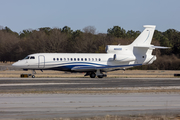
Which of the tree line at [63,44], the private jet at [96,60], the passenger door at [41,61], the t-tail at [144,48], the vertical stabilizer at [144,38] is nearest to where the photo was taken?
the passenger door at [41,61]

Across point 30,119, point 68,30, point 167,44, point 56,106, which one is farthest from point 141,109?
point 68,30

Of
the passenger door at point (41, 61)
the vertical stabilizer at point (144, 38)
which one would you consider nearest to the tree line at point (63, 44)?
the vertical stabilizer at point (144, 38)

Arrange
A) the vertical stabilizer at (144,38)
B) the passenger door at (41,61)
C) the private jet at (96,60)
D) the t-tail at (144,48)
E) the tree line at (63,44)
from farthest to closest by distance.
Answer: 1. the tree line at (63,44)
2. the vertical stabilizer at (144,38)
3. the t-tail at (144,48)
4. the private jet at (96,60)
5. the passenger door at (41,61)

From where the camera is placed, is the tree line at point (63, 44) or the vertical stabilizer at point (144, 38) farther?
the tree line at point (63, 44)

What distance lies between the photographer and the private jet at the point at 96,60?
144 feet

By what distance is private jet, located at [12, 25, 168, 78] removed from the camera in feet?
144

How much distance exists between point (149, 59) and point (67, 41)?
58415mm

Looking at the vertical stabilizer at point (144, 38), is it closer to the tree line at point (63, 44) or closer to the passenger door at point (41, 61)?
the passenger door at point (41, 61)

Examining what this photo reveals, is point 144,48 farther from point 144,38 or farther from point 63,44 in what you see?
point 63,44

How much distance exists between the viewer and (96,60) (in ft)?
152

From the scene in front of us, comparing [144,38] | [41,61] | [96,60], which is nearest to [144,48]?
[144,38]

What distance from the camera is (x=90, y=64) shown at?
4562cm

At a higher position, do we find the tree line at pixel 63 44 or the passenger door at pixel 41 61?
the tree line at pixel 63 44

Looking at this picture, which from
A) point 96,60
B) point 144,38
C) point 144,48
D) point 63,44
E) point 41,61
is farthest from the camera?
point 63,44
